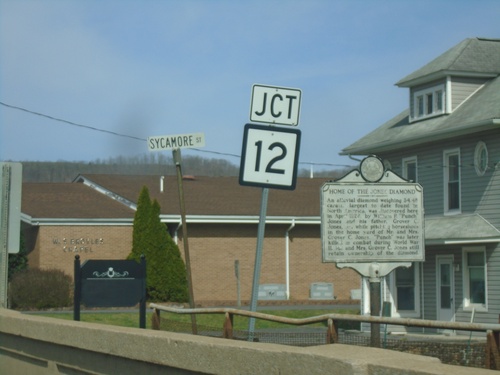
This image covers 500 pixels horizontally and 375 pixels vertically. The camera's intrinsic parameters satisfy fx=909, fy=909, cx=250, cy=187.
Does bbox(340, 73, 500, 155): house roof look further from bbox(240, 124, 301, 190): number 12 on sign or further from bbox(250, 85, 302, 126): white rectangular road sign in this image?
bbox(240, 124, 301, 190): number 12 on sign

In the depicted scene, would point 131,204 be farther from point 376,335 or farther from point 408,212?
point 376,335

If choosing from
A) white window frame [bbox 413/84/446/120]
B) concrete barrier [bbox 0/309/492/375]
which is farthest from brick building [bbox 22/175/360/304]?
concrete barrier [bbox 0/309/492/375]

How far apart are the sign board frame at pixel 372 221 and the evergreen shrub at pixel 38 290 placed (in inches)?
1006

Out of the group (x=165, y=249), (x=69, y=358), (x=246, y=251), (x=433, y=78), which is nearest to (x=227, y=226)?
(x=246, y=251)

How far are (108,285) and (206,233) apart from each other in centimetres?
3220

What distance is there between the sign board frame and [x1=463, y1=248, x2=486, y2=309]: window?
17731mm

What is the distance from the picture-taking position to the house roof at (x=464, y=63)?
30.1 m

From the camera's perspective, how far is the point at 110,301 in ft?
37.5

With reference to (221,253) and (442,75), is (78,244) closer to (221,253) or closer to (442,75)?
(221,253)

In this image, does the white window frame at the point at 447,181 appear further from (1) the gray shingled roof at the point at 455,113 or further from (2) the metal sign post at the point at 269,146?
(2) the metal sign post at the point at 269,146

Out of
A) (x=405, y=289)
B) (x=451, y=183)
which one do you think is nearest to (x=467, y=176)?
(x=451, y=183)

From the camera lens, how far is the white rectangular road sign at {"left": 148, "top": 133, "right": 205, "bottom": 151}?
14.5 metres

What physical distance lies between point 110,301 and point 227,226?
32.6 meters

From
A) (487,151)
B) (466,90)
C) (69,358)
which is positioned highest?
(466,90)
